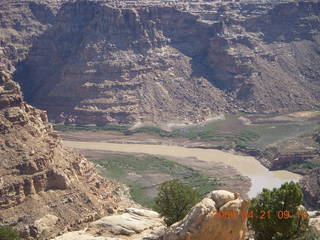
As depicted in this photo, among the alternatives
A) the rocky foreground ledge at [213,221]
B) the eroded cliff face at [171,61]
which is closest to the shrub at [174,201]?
the rocky foreground ledge at [213,221]

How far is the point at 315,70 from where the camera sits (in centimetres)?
17738

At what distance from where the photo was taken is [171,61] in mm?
172125

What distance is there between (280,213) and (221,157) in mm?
85458

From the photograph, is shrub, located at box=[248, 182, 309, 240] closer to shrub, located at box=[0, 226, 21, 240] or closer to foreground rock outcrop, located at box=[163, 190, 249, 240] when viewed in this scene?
foreground rock outcrop, located at box=[163, 190, 249, 240]

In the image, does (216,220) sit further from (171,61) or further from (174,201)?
(171,61)

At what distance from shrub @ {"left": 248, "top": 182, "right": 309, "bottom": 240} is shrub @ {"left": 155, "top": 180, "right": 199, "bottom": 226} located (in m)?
10.6

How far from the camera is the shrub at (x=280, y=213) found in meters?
44.4

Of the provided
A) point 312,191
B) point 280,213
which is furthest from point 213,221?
point 312,191

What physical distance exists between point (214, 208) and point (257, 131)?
104 m

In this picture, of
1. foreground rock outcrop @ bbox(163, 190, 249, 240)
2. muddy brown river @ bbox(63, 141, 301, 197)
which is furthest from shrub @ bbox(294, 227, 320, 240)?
muddy brown river @ bbox(63, 141, 301, 197)

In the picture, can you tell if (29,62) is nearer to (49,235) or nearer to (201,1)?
(201,1)

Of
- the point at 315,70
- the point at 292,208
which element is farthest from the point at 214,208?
the point at 315,70

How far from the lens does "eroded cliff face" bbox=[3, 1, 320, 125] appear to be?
161000 millimetres

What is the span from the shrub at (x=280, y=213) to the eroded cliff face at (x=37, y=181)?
31.4 meters
